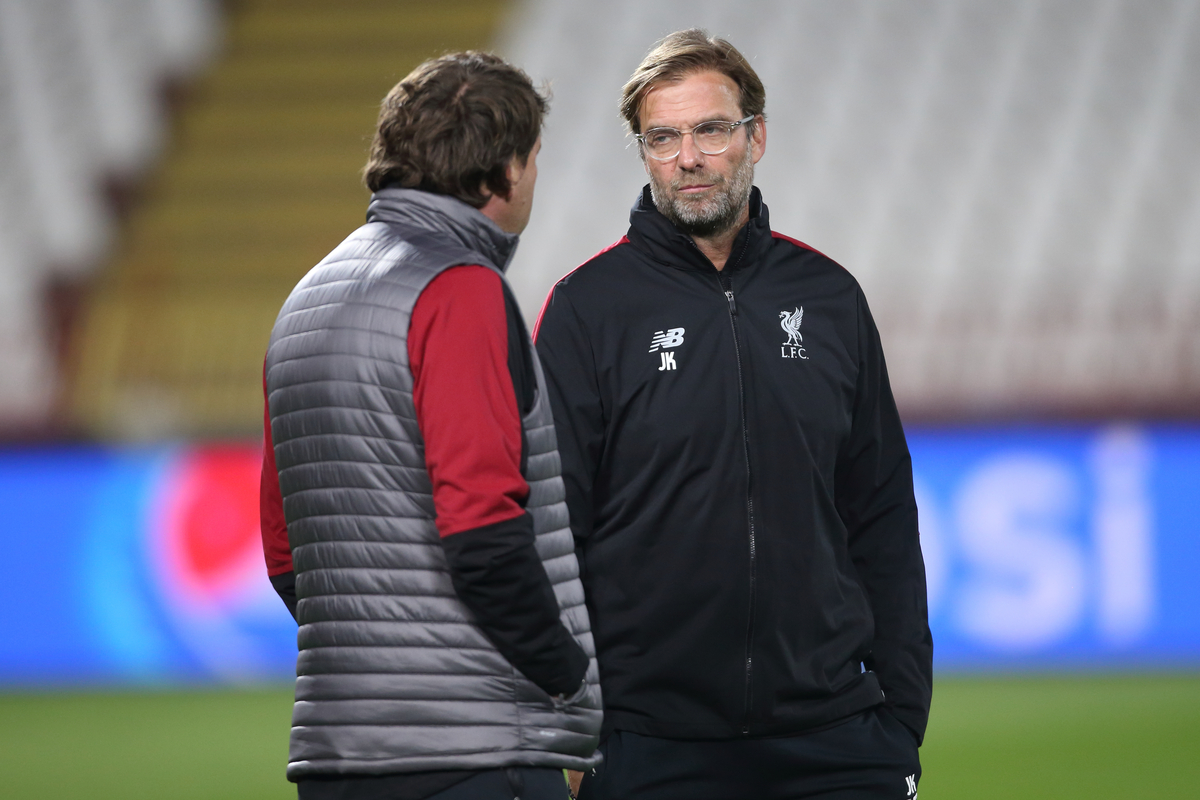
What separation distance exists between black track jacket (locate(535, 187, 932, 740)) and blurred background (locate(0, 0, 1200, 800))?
2.65m

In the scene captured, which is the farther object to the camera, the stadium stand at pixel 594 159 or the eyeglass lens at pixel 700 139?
the stadium stand at pixel 594 159

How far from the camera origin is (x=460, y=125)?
207 centimetres

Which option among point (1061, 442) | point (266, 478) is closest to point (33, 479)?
point (1061, 442)

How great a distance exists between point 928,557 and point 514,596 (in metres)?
5.57

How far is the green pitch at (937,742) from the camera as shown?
517 cm

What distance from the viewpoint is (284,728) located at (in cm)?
647

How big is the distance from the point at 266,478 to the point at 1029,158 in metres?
10.5

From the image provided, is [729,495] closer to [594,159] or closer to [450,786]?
[450,786]

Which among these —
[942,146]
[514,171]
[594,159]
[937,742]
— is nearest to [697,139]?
[514,171]

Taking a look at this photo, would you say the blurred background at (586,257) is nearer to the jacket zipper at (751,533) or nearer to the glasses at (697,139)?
the jacket zipper at (751,533)

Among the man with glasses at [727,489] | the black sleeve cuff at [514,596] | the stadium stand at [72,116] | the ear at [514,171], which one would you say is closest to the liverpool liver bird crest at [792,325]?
the man with glasses at [727,489]

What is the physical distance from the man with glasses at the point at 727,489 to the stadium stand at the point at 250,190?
7297 millimetres

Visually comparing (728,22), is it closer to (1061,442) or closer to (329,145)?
(329,145)

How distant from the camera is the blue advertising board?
23.2 feet
